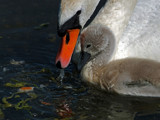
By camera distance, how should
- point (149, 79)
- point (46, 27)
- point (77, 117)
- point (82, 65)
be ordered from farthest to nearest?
point (46, 27) < point (82, 65) < point (149, 79) < point (77, 117)

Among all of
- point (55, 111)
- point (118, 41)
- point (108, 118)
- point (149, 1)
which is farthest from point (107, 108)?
point (149, 1)

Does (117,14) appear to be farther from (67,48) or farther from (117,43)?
(67,48)

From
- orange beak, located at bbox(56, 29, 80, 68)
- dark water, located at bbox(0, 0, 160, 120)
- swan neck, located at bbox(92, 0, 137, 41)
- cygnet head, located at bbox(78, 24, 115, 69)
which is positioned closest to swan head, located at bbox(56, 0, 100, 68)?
orange beak, located at bbox(56, 29, 80, 68)

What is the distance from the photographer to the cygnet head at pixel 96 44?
6.61 meters

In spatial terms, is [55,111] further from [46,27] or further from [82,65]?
[46,27]

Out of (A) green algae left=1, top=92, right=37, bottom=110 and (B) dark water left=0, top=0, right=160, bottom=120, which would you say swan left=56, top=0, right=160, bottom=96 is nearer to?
(B) dark water left=0, top=0, right=160, bottom=120

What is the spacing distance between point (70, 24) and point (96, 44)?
1.87 feet

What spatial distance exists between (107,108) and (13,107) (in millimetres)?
1204

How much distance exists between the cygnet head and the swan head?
148mm

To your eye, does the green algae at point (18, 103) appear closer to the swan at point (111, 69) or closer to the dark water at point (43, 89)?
the dark water at point (43, 89)

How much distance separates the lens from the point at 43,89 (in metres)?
6.63

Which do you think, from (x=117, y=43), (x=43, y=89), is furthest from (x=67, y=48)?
(x=117, y=43)

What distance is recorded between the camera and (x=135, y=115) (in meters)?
6.05

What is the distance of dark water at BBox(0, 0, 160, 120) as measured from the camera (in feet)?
19.8
